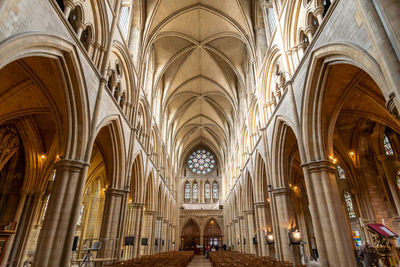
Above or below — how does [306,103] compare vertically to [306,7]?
below

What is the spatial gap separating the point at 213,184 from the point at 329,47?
3258 cm

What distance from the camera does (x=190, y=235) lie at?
113ft

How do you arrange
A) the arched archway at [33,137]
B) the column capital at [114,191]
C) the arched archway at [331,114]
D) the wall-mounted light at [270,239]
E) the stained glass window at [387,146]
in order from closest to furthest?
the arched archway at [331,114]
the arched archway at [33,137]
the column capital at [114,191]
the stained glass window at [387,146]
the wall-mounted light at [270,239]

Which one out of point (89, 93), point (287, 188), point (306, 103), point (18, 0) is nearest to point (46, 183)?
point (89, 93)

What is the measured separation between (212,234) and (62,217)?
3029 cm

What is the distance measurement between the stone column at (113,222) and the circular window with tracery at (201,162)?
27.1m

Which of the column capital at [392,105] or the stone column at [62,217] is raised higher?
the column capital at [392,105]

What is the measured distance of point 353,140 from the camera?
14336mm

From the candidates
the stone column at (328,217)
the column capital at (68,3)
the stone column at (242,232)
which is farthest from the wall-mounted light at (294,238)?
the column capital at (68,3)

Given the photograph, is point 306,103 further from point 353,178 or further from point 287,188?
point 353,178

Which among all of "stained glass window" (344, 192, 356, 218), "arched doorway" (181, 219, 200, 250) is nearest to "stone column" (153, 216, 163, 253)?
"arched doorway" (181, 219, 200, 250)

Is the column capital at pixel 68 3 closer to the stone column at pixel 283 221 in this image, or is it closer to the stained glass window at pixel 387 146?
the stone column at pixel 283 221

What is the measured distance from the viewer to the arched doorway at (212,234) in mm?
33656

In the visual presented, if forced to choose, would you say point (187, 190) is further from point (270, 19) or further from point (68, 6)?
point (68, 6)
